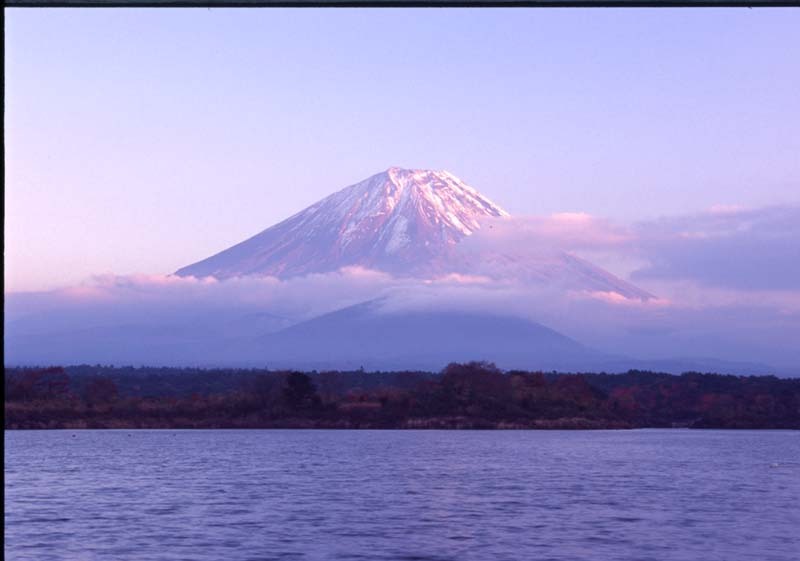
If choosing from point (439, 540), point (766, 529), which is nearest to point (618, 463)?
point (766, 529)

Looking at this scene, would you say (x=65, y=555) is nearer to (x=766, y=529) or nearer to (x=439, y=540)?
(x=439, y=540)

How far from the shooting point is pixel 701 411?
9775cm

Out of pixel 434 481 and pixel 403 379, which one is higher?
pixel 403 379

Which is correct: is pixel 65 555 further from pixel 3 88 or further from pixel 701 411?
pixel 701 411

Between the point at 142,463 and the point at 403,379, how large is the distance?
1546 inches

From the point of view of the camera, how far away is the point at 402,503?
3788 cm

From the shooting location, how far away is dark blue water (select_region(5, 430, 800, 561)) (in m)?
26.6

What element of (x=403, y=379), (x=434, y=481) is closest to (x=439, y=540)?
(x=434, y=481)

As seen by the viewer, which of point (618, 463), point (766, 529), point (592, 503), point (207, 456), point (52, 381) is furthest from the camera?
point (52, 381)

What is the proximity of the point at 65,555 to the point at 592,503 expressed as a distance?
52.8 feet

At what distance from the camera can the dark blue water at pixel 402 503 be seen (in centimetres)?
2656

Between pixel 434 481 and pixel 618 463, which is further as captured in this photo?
pixel 618 463

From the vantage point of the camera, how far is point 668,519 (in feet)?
105

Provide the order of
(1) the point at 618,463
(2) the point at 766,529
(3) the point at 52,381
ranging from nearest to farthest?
1. (2) the point at 766,529
2. (1) the point at 618,463
3. (3) the point at 52,381
